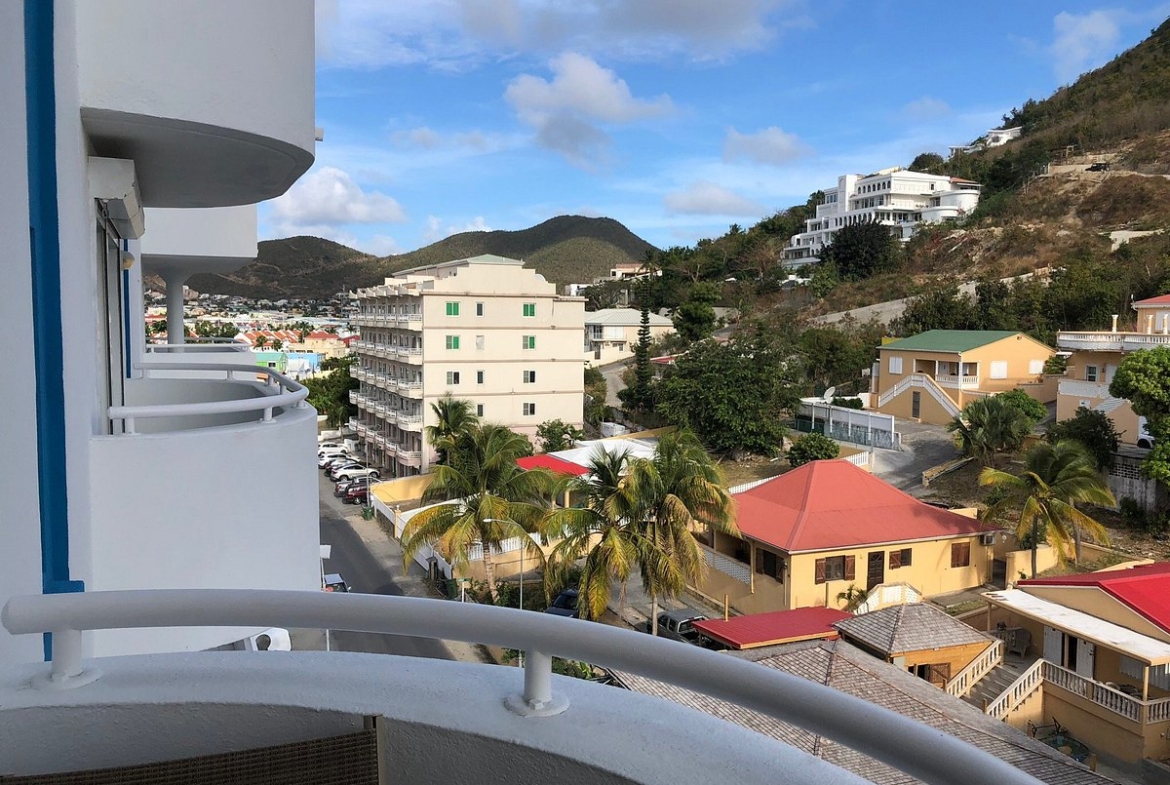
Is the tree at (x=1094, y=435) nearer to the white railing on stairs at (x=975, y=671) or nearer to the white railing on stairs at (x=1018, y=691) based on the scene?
the white railing on stairs at (x=975, y=671)

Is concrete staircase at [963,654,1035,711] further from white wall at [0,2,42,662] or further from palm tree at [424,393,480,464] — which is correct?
palm tree at [424,393,480,464]

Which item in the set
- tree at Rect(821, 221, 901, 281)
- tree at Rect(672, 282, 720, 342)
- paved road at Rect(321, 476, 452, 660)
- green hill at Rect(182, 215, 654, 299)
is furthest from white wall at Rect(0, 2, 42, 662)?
green hill at Rect(182, 215, 654, 299)

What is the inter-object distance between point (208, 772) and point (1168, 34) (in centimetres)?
12212

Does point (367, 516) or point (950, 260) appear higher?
point (950, 260)

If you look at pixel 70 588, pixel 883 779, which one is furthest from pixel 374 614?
pixel 883 779

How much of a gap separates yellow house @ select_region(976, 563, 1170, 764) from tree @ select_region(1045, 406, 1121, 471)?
31.0 feet

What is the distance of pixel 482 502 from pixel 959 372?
947 inches

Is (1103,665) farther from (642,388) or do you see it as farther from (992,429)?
(642,388)

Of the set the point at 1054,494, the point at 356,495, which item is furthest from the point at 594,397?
the point at 1054,494

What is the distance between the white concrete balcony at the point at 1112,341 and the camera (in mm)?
27781

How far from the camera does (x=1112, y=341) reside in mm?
29406

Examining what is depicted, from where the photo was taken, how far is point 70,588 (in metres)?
3.17

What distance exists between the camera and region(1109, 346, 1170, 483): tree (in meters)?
22.0

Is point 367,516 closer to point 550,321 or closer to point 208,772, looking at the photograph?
point 550,321
